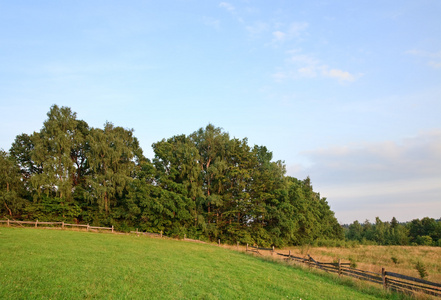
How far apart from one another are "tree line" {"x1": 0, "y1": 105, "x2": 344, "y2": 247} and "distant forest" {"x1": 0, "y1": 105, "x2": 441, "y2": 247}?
16cm

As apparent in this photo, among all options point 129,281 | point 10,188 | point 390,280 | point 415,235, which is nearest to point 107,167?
point 10,188

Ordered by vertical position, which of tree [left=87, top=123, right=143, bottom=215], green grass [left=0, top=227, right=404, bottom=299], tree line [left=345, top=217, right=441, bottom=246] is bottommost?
tree line [left=345, top=217, right=441, bottom=246]

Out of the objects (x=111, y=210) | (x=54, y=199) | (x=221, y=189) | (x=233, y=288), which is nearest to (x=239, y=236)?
(x=221, y=189)

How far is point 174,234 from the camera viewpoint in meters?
41.7

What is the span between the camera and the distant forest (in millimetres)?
41094

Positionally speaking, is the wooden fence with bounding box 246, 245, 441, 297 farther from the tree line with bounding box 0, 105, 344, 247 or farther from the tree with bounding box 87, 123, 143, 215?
the tree with bounding box 87, 123, 143, 215

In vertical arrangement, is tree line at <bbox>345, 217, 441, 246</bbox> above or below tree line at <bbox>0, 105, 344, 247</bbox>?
below

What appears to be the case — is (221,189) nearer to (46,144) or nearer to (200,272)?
(46,144)

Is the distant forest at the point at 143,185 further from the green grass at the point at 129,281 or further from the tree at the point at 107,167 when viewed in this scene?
the green grass at the point at 129,281

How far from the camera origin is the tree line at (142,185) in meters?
41.1

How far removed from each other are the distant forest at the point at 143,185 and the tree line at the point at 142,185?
0.16 meters

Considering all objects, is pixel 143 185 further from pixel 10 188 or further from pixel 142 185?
pixel 10 188

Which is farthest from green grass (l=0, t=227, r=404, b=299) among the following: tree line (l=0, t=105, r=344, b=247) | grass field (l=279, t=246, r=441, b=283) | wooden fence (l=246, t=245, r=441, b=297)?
tree line (l=0, t=105, r=344, b=247)

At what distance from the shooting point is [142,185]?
141 feet
